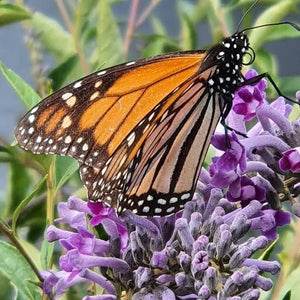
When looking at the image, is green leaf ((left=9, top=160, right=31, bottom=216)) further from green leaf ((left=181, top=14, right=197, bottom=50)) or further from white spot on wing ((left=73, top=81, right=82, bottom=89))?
white spot on wing ((left=73, top=81, right=82, bottom=89))

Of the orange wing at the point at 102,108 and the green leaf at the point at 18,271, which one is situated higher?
the orange wing at the point at 102,108

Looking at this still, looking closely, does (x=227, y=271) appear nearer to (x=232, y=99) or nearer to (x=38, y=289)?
(x=232, y=99)

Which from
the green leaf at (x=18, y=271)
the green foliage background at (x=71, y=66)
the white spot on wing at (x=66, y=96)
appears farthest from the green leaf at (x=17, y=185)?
the white spot on wing at (x=66, y=96)

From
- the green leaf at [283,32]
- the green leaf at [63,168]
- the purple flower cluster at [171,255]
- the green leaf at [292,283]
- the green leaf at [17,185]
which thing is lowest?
the green leaf at [292,283]

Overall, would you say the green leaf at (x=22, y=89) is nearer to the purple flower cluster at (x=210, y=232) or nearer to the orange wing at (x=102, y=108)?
the orange wing at (x=102, y=108)

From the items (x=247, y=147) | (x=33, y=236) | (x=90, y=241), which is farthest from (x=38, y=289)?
(x=33, y=236)
